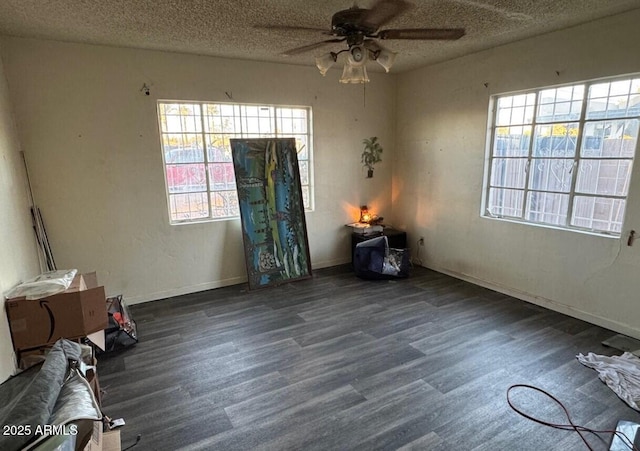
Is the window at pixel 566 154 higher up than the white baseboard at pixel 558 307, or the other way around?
the window at pixel 566 154

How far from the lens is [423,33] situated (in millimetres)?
2381

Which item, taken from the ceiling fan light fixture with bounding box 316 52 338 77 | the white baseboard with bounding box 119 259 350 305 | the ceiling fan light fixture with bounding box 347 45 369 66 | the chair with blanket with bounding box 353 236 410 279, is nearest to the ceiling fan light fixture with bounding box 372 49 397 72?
the ceiling fan light fixture with bounding box 347 45 369 66

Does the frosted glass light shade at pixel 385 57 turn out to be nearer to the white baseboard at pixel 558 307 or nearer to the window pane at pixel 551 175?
the window pane at pixel 551 175

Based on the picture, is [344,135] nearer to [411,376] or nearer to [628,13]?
[628,13]

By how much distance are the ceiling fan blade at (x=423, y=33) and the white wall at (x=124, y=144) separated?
2.21 metres

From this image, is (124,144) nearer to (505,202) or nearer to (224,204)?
(224,204)

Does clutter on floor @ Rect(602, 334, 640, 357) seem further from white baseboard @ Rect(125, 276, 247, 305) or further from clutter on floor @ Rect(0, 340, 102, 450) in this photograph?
white baseboard @ Rect(125, 276, 247, 305)

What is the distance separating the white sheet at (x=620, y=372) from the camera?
2281mm

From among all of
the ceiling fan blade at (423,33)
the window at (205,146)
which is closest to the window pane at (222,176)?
the window at (205,146)

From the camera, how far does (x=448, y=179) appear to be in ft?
15.0

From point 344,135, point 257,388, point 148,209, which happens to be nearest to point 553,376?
point 257,388

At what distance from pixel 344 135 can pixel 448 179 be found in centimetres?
152

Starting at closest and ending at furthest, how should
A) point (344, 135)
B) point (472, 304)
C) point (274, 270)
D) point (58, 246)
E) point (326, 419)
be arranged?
1. point (326, 419)
2. point (58, 246)
3. point (472, 304)
4. point (274, 270)
5. point (344, 135)

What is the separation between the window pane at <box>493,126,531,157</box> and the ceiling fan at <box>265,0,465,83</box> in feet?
5.89
